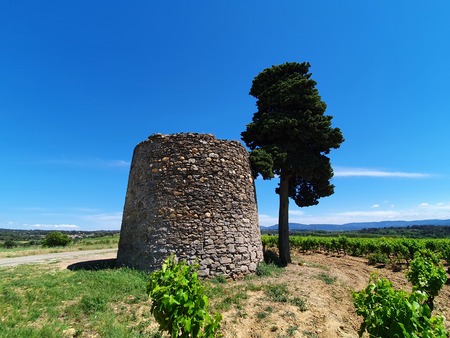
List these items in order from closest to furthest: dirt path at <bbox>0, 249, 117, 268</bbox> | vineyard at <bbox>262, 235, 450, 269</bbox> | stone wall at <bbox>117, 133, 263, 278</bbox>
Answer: stone wall at <bbox>117, 133, 263, 278</bbox> → dirt path at <bbox>0, 249, 117, 268</bbox> → vineyard at <bbox>262, 235, 450, 269</bbox>

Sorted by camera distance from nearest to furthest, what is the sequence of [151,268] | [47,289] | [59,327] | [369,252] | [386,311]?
[386,311], [59,327], [47,289], [151,268], [369,252]

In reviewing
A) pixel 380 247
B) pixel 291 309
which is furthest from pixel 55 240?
pixel 380 247

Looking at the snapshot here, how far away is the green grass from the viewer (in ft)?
17.8

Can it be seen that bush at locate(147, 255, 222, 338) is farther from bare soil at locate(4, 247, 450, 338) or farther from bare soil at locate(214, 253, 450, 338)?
bare soil at locate(214, 253, 450, 338)

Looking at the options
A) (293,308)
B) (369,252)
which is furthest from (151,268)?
(369,252)

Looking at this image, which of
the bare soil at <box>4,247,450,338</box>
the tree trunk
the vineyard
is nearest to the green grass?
the bare soil at <box>4,247,450,338</box>

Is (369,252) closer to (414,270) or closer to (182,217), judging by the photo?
(414,270)

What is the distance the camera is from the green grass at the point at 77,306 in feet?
17.8

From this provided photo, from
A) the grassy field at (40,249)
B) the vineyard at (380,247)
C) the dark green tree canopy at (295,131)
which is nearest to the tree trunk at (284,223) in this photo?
the dark green tree canopy at (295,131)

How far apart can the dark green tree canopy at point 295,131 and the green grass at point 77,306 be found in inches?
333

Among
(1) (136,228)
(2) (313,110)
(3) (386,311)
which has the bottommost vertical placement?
(3) (386,311)

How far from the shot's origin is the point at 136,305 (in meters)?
6.86

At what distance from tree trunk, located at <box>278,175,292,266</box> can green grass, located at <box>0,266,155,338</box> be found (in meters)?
8.70

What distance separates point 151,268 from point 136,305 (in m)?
2.58
